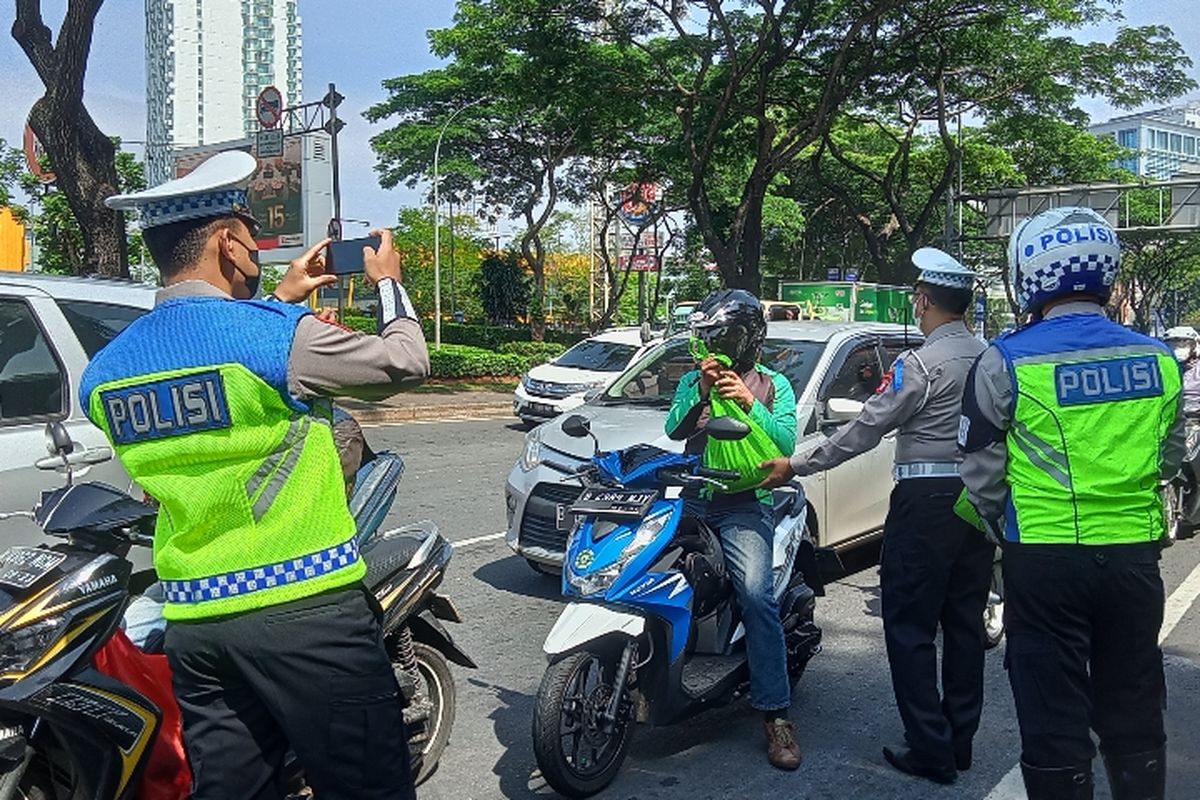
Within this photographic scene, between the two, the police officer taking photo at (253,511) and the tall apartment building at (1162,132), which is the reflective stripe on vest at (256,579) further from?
the tall apartment building at (1162,132)

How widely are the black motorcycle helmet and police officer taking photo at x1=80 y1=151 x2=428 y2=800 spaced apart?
7.22 ft

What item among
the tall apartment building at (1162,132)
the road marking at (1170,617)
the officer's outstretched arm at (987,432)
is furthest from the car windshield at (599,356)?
the tall apartment building at (1162,132)

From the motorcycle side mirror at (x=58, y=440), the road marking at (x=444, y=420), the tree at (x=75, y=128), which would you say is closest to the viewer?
the motorcycle side mirror at (x=58, y=440)

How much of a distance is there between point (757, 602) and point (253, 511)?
2.36m

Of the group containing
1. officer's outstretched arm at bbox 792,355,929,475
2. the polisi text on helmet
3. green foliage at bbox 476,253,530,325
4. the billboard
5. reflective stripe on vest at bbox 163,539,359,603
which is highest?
the billboard

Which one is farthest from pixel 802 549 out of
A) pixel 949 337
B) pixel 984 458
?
pixel 984 458

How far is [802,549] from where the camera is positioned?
15.7 feet

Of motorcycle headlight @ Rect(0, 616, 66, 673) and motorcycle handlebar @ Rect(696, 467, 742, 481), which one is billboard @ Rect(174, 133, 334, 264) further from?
motorcycle headlight @ Rect(0, 616, 66, 673)

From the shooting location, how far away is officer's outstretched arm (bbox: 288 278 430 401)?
223 centimetres

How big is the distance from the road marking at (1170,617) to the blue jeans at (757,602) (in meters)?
0.81

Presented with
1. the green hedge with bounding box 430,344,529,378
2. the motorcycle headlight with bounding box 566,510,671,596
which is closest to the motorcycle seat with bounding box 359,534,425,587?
the motorcycle headlight with bounding box 566,510,671,596

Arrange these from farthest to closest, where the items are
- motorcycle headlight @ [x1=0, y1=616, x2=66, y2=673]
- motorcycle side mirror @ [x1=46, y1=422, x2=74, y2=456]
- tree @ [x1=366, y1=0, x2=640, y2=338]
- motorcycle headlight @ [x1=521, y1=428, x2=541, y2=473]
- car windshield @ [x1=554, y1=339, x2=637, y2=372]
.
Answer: tree @ [x1=366, y1=0, x2=640, y2=338] → car windshield @ [x1=554, y1=339, x2=637, y2=372] → motorcycle headlight @ [x1=521, y1=428, x2=541, y2=473] → motorcycle side mirror @ [x1=46, y1=422, x2=74, y2=456] → motorcycle headlight @ [x1=0, y1=616, x2=66, y2=673]

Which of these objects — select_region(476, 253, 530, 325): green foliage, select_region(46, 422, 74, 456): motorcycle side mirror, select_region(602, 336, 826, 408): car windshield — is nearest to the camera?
select_region(46, 422, 74, 456): motorcycle side mirror

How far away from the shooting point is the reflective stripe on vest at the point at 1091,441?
2920 millimetres
